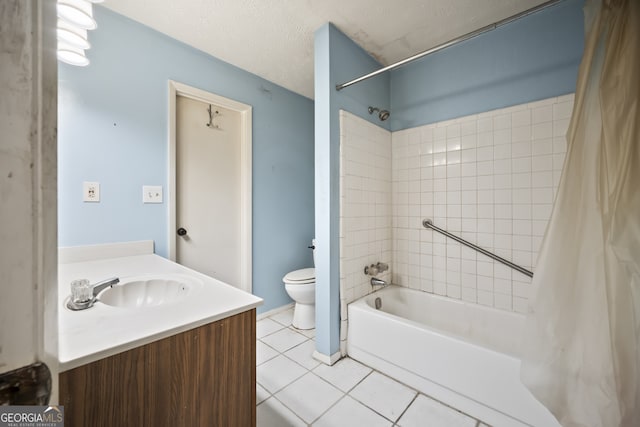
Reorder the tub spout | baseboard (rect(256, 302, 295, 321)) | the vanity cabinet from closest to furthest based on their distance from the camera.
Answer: the vanity cabinet < the tub spout < baseboard (rect(256, 302, 295, 321))

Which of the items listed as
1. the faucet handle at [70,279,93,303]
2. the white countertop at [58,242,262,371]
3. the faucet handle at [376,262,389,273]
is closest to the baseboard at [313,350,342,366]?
the faucet handle at [376,262,389,273]

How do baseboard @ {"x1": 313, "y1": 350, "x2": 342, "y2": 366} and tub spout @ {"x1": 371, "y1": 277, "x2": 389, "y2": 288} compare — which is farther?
tub spout @ {"x1": 371, "y1": 277, "x2": 389, "y2": 288}

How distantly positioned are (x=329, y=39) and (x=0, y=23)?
1723 millimetres

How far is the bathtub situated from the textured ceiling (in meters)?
1.89

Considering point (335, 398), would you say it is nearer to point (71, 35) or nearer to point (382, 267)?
point (382, 267)

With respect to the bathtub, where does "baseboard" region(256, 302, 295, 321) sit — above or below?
below

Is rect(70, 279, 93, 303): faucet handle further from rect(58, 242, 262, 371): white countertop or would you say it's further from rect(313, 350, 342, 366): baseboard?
rect(313, 350, 342, 366): baseboard

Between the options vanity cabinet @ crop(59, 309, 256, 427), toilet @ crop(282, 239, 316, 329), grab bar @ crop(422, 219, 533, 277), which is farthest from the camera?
toilet @ crop(282, 239, 316, 329)

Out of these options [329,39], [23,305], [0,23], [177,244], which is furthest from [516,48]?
[177,244]

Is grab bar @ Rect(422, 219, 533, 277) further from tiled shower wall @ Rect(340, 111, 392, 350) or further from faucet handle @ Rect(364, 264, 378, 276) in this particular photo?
faucet handle @ Rect(364, 264, 378, 276)

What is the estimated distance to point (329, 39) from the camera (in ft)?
5.32

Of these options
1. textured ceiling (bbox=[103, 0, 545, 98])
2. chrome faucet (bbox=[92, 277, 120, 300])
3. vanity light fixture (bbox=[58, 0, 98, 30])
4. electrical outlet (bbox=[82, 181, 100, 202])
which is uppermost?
textured ceiling (bbox=[103, 0, 545, 98])

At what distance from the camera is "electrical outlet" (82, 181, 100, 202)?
1.42 metres

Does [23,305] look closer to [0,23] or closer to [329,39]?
[0,23]
